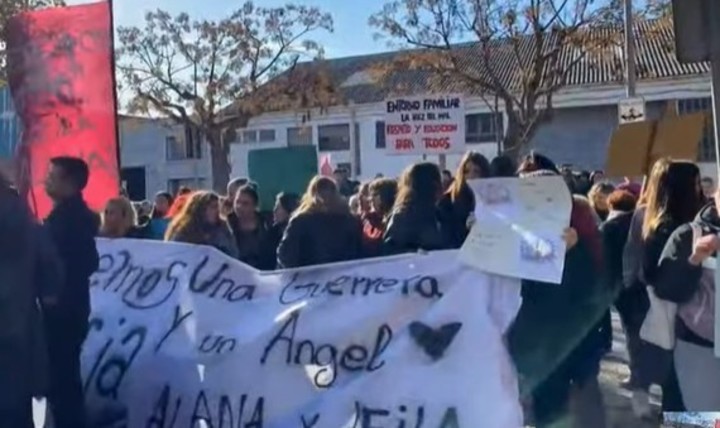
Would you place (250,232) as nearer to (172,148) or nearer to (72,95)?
(72,95)

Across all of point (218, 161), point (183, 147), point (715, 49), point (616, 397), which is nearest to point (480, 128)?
point (218, 161)

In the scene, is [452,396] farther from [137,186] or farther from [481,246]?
→ [137,186]

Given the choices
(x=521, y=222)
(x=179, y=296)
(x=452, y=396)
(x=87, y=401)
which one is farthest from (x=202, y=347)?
(x=521, y=222)

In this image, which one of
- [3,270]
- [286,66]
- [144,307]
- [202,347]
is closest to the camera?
[3,270]

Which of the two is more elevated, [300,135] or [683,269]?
[300,135]

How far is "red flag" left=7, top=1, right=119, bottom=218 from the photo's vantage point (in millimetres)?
6930

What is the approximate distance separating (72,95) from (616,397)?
14.0 feet

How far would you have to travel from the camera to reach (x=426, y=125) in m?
12.0

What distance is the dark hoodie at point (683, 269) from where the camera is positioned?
4.79 metres

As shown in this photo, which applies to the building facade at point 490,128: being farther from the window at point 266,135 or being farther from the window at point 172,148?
the window at point 172,148

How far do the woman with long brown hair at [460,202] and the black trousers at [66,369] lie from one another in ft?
8.06

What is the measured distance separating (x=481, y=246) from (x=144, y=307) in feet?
6.37

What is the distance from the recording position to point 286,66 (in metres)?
45.7

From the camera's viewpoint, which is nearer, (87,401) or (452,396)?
(452,396)
